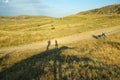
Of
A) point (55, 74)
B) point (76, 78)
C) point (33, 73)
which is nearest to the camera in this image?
point (76, 78)

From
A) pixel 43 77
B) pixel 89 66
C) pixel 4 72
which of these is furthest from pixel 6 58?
pixel 89 66

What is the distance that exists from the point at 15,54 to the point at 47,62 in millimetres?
9277

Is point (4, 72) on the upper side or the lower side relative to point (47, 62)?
lower

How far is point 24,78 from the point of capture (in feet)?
51.9

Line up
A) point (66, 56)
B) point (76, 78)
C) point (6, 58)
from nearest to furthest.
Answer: point (76, 78) < point (66, 56) < point (6, 58)

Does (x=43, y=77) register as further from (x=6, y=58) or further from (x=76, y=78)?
(x=6, y=58)

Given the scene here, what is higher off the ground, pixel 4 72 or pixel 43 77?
pixel 43 77

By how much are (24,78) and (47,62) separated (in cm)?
306

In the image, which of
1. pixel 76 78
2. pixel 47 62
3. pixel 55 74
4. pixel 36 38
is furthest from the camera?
pixel 36 38

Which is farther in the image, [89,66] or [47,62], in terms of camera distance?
[47,62]

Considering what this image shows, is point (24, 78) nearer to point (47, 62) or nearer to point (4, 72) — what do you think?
point (47, 62)

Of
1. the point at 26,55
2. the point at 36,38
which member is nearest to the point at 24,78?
the point at 26,55

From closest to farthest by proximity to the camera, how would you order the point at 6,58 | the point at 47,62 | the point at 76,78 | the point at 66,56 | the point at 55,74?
1. the point at 76,78
2. the point at 55,74
3. the point at 47,62
4. the point at 66,56
5. the point at 6,58

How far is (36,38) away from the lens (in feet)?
121
